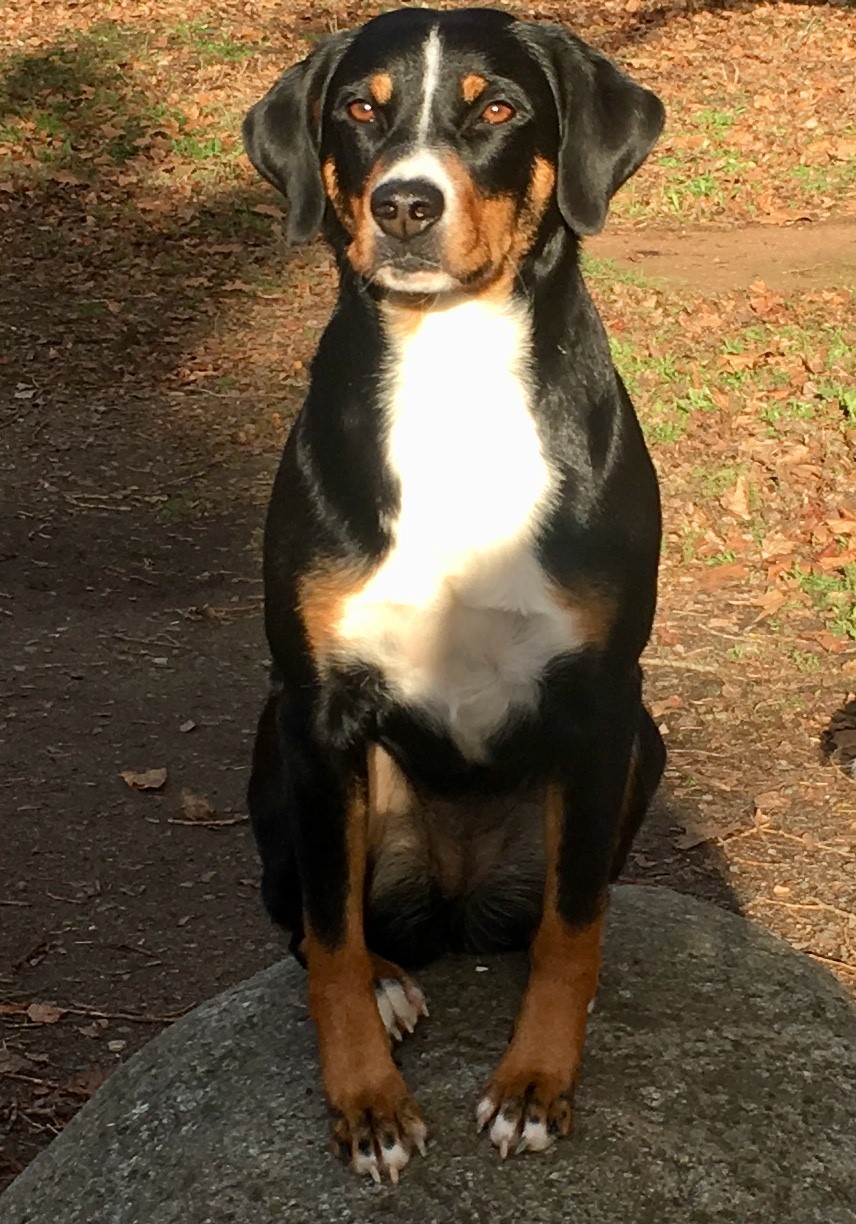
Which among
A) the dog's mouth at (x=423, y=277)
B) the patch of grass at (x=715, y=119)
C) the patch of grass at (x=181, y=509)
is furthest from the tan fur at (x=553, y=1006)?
the patch of grass at (x=715, y=119)

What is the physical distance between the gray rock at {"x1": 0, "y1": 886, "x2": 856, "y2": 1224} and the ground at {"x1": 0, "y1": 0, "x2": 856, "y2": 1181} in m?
1.44

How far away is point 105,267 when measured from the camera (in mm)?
11039

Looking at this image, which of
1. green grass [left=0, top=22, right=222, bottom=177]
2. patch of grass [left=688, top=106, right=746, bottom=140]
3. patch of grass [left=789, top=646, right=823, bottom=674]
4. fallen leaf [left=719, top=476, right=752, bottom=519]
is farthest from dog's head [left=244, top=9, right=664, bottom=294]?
patch of grass [left=688, top=106, right=746, bottom=140]

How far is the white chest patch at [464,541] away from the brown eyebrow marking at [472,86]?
0.37 metres

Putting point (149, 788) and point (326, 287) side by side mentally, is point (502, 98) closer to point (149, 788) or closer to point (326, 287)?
point (149, 788)

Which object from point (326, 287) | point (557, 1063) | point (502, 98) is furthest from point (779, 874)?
point (326, 287)

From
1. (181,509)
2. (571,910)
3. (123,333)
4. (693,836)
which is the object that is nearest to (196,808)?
(693,836)

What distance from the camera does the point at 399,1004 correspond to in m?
3.13

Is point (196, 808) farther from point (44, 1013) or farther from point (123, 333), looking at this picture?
point (123, 333)

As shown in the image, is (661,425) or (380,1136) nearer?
(380,1136)

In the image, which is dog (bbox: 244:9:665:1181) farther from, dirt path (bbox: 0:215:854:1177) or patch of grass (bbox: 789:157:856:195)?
patch of grass (bbox: 789:157:856:195)

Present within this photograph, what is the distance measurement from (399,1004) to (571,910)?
382mm

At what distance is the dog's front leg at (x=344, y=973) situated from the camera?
2914 millimetres

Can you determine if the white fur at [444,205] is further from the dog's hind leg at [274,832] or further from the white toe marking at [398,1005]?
the white toe marking at [398,1005]
